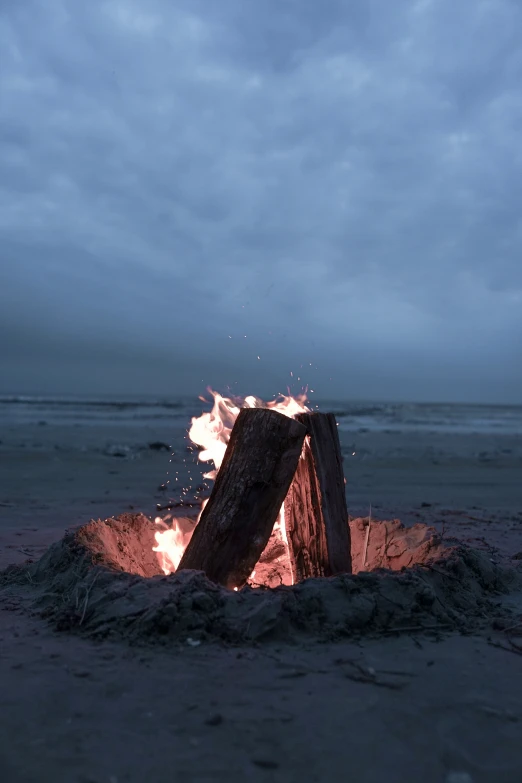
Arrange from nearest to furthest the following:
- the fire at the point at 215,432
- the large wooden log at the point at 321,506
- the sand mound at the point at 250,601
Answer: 1. the sand mound at the point at 250,601
2. the large wooden log at the point at 321,506
3. the fire at the point at 215,432

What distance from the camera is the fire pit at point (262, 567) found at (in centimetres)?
309

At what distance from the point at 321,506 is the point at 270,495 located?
45 cm

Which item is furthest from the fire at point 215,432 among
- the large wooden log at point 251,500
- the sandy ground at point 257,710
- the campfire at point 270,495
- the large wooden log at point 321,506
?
the sandy ground at point 257,710

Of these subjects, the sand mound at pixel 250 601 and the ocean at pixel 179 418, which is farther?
the ocean at pixel 179 418

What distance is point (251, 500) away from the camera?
3.72 m

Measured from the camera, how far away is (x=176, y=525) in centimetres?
480

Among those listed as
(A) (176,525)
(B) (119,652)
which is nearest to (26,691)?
(B) (119,652)

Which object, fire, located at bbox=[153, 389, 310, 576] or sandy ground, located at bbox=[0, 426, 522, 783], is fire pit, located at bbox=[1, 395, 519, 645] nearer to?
fire, located at bbox=[153, 389, 310, 576]

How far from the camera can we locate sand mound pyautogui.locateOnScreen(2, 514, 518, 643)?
3.03 metres

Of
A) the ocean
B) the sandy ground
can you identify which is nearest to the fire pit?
the sandy ground

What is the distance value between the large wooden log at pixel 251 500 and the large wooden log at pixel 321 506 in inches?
9.6

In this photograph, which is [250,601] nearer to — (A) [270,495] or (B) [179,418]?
(A) [270,495]

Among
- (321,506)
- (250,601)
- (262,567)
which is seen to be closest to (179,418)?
(262,567)

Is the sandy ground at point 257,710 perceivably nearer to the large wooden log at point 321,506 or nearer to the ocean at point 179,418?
the large wooden log at point 321,506
